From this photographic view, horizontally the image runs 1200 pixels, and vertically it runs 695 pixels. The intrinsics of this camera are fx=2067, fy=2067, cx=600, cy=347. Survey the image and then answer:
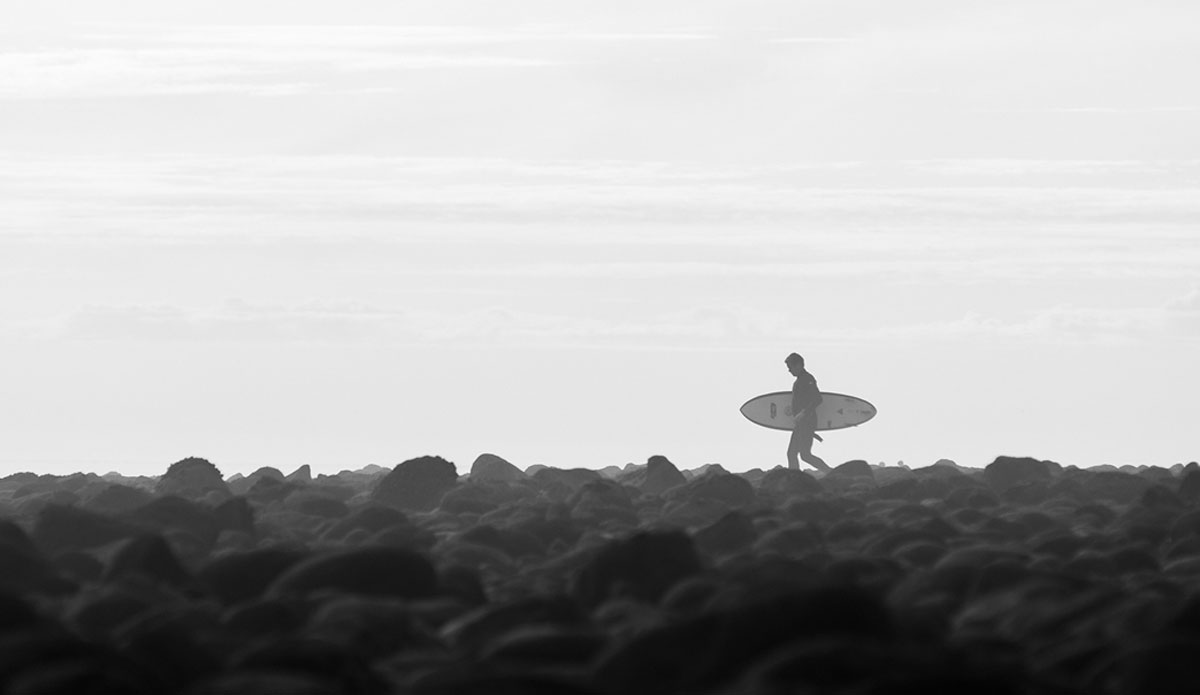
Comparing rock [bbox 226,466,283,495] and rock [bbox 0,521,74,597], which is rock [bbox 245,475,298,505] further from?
rock [bbox 0,521,74,597]

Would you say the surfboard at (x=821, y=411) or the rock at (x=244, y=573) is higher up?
the surfboard at (x=821, y=411)

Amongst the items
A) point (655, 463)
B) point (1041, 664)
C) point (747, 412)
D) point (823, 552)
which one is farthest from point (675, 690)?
point (747, 412)

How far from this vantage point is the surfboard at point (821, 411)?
34.3 m

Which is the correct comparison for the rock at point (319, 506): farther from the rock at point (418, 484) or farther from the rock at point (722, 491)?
the rock at point (722, 491)

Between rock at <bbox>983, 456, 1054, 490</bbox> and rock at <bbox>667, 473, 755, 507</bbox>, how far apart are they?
533 cm

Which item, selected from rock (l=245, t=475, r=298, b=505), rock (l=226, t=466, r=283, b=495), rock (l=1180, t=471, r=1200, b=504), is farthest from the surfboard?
rock (l=1180, t=471, r=1200, b=504)

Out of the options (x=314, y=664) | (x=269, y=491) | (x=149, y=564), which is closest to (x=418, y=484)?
(x=269, y=491)

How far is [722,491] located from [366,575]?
9.92m

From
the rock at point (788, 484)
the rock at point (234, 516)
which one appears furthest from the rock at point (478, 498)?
the rock at point (234, 516)

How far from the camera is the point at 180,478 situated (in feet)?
82.6

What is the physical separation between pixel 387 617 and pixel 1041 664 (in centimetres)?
287

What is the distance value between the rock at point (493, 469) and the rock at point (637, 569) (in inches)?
683

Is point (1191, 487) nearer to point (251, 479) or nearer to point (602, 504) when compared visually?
point (602, 504)

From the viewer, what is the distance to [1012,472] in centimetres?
2506
